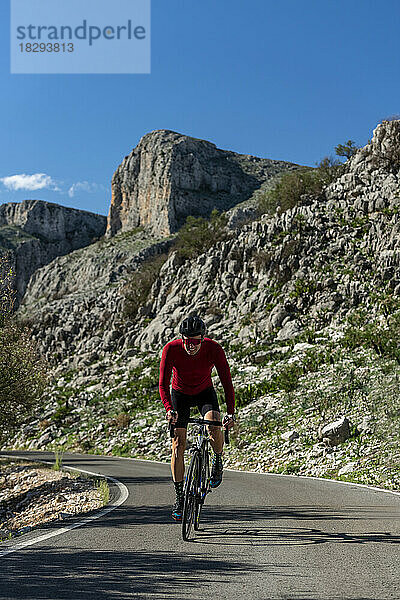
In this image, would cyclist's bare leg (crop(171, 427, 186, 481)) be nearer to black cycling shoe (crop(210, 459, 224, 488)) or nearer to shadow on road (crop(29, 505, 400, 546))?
black cycling shoe (crop(210, 459, 224, 488))

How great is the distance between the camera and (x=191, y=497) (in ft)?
18.6

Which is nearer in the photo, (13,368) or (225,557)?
(225,557)

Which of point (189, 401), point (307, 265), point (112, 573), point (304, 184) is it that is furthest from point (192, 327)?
point (304, 184)

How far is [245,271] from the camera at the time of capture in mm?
35469

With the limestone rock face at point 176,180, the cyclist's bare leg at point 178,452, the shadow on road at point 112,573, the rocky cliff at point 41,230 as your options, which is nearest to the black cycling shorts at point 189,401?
the cyclist's bare leg at point 178,452

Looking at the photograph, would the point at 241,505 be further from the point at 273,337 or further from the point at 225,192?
the point at 225,192

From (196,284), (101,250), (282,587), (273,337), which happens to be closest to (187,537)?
(282,587)

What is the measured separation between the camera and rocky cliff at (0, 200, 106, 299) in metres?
84.1

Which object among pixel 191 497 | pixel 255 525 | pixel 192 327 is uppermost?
pixel 192 327

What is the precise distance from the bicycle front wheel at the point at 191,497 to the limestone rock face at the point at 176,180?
6142 centimetres

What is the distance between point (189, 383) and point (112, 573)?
2.37 m

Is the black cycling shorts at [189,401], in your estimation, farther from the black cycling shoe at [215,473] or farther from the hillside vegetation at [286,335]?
the hillside vegetation at [286,335]

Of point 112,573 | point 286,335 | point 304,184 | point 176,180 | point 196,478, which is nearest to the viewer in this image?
point 112,573

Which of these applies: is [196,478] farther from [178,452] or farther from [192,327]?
[192,327]
